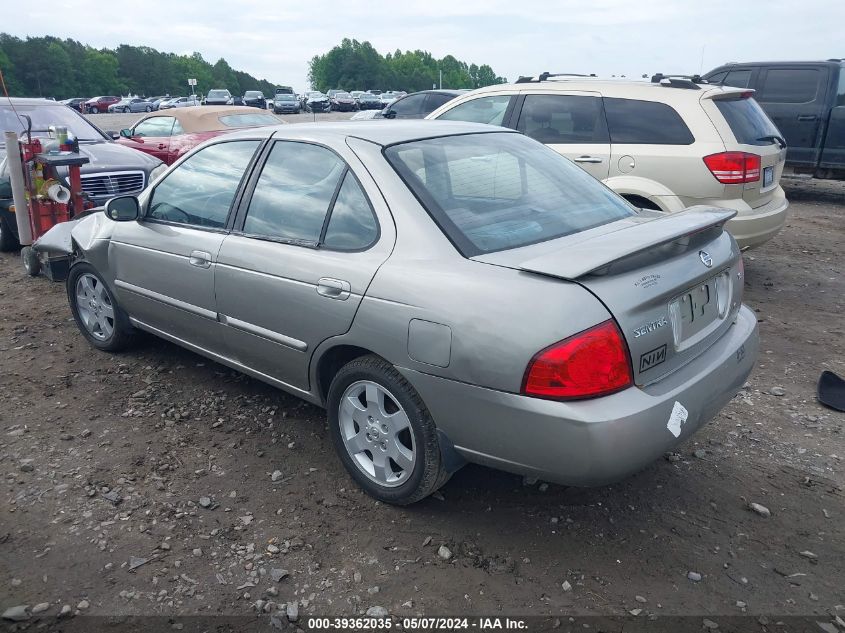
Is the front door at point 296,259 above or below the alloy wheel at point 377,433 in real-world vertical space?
above

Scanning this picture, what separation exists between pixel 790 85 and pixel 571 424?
1059cm

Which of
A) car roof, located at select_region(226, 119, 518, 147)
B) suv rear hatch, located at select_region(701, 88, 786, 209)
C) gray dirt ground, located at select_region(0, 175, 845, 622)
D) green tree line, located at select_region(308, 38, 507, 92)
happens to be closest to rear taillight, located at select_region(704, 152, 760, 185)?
suv rear hatch, located at select_region(701, 88, 786, 209)

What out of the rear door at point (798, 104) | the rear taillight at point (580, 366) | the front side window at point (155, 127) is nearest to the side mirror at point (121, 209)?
the rear taillight at point (580, 366)

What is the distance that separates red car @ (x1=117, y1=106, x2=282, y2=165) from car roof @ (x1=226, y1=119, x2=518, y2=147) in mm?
7513

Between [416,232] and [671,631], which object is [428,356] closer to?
[416,232]

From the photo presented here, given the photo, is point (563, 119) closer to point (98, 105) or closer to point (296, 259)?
point (296, 259)

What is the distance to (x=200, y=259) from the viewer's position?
3.80m

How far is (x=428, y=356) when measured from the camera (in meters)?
2.70

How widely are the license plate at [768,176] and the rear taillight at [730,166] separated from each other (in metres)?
0.37

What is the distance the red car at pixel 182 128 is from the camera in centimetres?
1079

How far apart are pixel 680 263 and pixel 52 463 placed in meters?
3.22

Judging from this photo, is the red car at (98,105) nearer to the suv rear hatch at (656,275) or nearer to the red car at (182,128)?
the red car at (182,128)

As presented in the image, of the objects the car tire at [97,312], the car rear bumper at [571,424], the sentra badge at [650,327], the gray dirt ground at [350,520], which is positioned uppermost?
the sentra badge at [650,327]

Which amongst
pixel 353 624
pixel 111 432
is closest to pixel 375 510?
pixel 353 624
